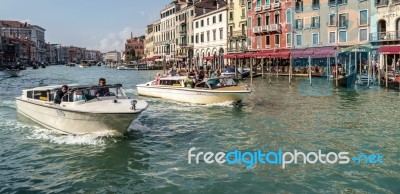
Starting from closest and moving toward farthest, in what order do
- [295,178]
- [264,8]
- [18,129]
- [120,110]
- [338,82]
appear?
[295,178] → [120,110] → [18,129] → [338,82] → [264,8]

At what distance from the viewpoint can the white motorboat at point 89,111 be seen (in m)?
10.0

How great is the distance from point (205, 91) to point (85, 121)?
25.1 feet

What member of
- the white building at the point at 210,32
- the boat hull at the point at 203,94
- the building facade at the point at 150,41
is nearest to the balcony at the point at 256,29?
the white building at the point at 210,32

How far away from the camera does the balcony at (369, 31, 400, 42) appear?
33125 millimetres

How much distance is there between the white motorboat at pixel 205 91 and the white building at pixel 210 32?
3265 cm

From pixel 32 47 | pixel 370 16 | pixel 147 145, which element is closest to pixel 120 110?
pixel 147 145

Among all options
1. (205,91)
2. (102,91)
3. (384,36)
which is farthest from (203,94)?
(384,36)

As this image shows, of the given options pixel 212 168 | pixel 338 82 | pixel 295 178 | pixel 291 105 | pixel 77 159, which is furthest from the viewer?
pixel 338 82

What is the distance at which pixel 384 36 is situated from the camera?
34500 mm

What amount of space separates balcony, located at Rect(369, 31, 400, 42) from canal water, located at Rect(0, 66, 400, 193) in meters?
20.4

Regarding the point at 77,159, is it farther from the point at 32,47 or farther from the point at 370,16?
the point at 32,47

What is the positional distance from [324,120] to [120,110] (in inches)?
284

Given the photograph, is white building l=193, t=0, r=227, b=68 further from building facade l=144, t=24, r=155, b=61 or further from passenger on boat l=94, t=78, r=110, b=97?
passenger on boat l=94, t=78, r=110, b=97

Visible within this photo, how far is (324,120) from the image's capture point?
1334 cm
